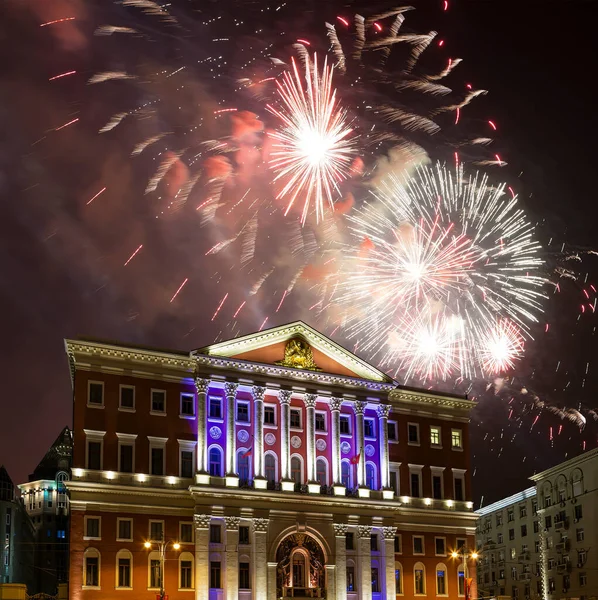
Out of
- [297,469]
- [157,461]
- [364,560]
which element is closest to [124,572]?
[157,461]

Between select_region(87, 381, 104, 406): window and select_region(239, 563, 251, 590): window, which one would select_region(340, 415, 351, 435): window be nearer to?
select_region(239, 563, 251, 590): window

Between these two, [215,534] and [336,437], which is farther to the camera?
[336,437]

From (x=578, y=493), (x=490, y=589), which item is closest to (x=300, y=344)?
(x=578, y=493)

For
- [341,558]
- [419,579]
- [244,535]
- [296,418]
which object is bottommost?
[419,579]

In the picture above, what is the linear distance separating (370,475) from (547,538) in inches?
1215

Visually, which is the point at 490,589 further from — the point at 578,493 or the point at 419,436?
the point at 419,436

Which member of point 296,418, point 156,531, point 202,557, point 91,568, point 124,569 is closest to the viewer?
point 91,568

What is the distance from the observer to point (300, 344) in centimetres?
7694

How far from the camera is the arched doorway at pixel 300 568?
70938 millimetres

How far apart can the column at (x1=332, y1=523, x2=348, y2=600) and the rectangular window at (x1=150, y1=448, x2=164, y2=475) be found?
14.3 m

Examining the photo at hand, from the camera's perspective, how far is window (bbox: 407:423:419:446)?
268 ft

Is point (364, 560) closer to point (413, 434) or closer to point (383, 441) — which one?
point (383, 441)

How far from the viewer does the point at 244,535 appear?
70688mm

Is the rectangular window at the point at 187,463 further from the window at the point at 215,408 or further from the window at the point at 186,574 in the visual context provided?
the window at the point at 186,574
